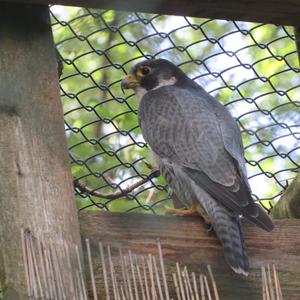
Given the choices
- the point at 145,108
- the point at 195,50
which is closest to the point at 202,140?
the point at 145,108

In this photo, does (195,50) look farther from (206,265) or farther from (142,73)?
(206,265)

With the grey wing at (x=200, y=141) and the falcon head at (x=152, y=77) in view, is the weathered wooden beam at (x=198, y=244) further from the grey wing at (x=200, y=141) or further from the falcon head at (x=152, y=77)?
the falcon head at (x=152, y=77)

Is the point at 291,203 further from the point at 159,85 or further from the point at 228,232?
the point at 159,85

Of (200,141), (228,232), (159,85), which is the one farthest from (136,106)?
(228,232)

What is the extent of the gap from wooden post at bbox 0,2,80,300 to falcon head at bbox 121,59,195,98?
3.78 ft

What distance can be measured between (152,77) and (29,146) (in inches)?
55.7

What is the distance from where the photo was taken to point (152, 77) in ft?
13.3

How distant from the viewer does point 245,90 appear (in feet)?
15.1

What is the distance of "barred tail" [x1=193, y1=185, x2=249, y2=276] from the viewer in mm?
2808

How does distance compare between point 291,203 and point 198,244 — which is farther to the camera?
point 291,203

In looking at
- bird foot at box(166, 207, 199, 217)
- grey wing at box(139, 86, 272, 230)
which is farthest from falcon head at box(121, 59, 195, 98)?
bird foot at box(166, 207, 199, 217)

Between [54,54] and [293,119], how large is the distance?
1.53 metres

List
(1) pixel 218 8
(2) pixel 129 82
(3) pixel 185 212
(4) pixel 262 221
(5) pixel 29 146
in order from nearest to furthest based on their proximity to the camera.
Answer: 1. (5) pixel 29 146
2. (4) pixel 262 221
3. (1) pixel 218 8
4. (3) pixel 185 212
5. (2) pixel 129 82

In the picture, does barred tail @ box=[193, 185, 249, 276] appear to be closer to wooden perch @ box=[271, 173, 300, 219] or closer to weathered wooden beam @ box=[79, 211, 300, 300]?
weathered wooden beam @ box=[79, 211, 300, 300]
